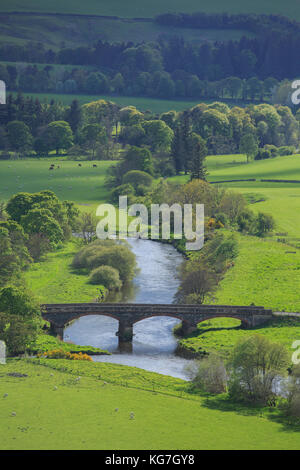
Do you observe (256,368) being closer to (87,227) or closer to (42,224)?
(42,224)

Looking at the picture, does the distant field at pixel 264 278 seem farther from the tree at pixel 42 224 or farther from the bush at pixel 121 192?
Result: the bush at pixel 121 192

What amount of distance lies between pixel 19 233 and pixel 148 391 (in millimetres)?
53726

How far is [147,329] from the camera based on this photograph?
102062mm

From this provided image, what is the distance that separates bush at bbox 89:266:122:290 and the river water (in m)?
1.57

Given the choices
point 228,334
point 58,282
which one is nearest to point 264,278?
point 228,334

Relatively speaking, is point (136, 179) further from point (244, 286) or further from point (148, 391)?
point (148, 391)

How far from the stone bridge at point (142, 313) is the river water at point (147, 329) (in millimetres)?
1679

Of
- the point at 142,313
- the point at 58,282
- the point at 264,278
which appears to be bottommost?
the point at 142,313

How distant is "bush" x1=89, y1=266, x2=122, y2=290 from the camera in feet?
387

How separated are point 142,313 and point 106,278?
776 inches

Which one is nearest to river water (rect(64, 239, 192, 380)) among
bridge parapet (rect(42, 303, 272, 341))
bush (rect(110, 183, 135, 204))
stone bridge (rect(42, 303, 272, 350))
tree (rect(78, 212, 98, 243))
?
stone bridge (rect(42, 303, 272, 350))

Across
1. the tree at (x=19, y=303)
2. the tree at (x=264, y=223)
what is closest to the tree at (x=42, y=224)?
the tree at (x=264, y=223)

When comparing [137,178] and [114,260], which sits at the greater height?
[137,178]

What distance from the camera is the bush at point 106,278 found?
11781cm
